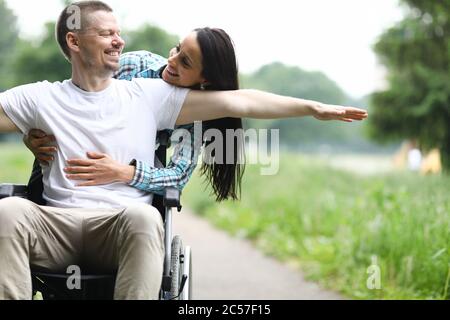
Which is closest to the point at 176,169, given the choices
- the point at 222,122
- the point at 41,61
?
the point at 222,122

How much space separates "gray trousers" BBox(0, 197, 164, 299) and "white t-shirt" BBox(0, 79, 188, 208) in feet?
0.40

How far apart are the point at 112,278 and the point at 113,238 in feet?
0.47

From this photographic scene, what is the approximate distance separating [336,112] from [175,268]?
87cm

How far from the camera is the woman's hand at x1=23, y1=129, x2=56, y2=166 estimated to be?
2895 millimetres

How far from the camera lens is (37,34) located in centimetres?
2969

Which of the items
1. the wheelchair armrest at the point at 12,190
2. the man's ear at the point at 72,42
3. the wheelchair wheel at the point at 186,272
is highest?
the man's ear at the point at 72,42

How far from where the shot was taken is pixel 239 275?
6.27 metres

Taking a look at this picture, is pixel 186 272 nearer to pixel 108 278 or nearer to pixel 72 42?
pixel 108 278

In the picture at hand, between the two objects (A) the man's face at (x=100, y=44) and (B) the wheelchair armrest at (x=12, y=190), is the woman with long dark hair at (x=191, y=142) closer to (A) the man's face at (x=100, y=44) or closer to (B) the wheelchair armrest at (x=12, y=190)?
(B) the wheelchair armrest at (x=12, y=190)

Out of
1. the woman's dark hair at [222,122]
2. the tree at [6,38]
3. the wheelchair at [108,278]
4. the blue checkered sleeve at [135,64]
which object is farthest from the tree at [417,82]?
the tree at [6,38]

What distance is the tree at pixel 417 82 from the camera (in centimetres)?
948

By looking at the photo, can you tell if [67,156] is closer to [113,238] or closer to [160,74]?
[113,238]

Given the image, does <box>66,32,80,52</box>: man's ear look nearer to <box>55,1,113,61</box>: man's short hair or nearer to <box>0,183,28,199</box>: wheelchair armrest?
<box>55,1,113,61</box>: man's short hair

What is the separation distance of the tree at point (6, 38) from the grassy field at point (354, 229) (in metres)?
8.54
